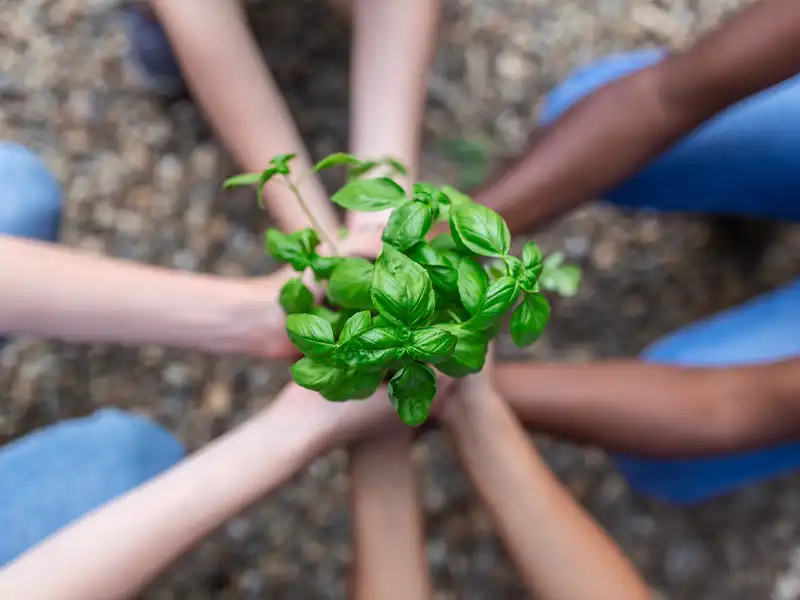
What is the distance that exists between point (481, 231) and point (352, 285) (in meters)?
0.09

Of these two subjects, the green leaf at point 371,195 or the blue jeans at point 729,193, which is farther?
the blue jeans at point 729,193

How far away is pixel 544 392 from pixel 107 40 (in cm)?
87

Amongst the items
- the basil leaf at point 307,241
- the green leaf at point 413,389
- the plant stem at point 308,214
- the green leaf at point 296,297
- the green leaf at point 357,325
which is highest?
the plant stem at point 308,214

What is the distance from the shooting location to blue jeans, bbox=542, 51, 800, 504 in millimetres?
791

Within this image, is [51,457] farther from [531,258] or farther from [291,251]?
[531,258]

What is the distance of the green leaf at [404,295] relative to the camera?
0.33 metres

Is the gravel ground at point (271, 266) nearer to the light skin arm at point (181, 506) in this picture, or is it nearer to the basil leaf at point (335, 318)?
the light skin arm at point (181, 506)

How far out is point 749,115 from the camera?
0.80 metres

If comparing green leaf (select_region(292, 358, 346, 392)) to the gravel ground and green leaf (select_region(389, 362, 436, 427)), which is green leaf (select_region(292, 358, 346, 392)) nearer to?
green leaf (select_region(389, 362, 436, 427))

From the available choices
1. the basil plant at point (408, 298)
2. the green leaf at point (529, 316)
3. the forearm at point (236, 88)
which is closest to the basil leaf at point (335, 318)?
the basil plant at point (408, 298)

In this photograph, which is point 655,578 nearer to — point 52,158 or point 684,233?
point 684,233

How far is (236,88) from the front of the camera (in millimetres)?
674

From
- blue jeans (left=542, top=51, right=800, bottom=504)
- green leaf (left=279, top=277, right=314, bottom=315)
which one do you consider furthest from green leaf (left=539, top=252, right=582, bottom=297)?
blue jeans (left=542, top=51, right=800, bottom=504)

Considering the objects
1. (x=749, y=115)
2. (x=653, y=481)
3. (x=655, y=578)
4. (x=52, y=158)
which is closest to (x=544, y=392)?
(x=653, y=481)
